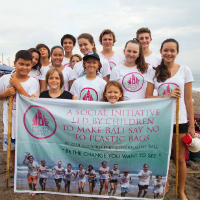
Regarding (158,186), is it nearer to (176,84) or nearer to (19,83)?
(176,84)

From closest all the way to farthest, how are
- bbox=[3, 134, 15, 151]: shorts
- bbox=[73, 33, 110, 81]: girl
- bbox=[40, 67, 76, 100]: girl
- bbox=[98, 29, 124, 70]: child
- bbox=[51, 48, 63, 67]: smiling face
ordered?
Answer: bbox=[40, 67, 76, 100]: girl
bbox=[3, 134, 15, 151]: shorts
bbox=[73, 33, 110, 81]: girl
bbox=[51, 48, 63, 67]: smiling face
bbox=[98, 29, 124, 70]: child

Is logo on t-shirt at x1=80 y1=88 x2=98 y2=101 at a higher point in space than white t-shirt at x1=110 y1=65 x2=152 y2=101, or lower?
lower

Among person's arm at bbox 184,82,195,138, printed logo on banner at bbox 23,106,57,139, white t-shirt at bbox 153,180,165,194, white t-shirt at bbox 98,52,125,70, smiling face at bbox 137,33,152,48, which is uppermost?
smiling face at bbox 137,33,152,48

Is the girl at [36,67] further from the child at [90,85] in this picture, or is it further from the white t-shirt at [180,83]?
the white t-shirt at [180,83]

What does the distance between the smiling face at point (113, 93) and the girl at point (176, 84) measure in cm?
54

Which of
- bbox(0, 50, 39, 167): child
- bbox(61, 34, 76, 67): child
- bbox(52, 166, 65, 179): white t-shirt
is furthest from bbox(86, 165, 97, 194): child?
bbox(61, 34, 76, 67): child

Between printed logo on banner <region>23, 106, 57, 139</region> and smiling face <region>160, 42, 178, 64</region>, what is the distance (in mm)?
2080

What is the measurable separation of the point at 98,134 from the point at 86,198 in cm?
104

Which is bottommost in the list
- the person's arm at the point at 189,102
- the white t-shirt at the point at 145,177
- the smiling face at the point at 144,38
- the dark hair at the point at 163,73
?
the white t-shirt at the point at 145,177

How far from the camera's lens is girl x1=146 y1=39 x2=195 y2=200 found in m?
3.23

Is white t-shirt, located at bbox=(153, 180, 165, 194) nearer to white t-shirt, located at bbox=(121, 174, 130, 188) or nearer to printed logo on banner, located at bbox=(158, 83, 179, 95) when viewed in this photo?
white t-shirt, located at bbox=(121, 174, 130, 188)

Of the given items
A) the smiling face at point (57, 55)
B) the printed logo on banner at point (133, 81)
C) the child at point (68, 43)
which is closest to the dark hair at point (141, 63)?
the printed logo on banner at point (133, 81)

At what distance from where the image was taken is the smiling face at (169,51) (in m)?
3.29

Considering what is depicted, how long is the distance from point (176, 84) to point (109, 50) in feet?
6.31
